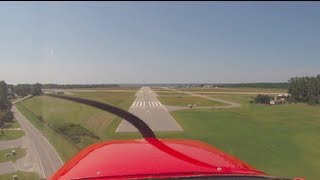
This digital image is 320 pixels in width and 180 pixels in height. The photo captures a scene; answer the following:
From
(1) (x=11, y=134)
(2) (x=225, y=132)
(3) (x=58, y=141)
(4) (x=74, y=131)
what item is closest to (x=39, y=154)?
(3) (x=58, y=141)

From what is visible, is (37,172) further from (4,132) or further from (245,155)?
(4,132)

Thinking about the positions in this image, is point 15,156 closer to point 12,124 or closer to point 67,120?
point 67,120

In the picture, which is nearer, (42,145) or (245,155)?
(245,155)

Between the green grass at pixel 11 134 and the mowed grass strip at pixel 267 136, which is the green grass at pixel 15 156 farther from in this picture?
the mowed grass strip at pixel 267 136

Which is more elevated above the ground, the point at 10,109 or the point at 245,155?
the point at 10,109

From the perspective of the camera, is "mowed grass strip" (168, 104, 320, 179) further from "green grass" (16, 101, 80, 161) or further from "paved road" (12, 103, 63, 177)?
"paved road" (12, 103, 63, 177)

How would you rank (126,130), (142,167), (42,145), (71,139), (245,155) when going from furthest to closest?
(126,130) < (42,145) < (71,139) < (245,155) < (142,167)

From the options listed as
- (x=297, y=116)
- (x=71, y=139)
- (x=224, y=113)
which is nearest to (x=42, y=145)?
(x=71, y=139)
